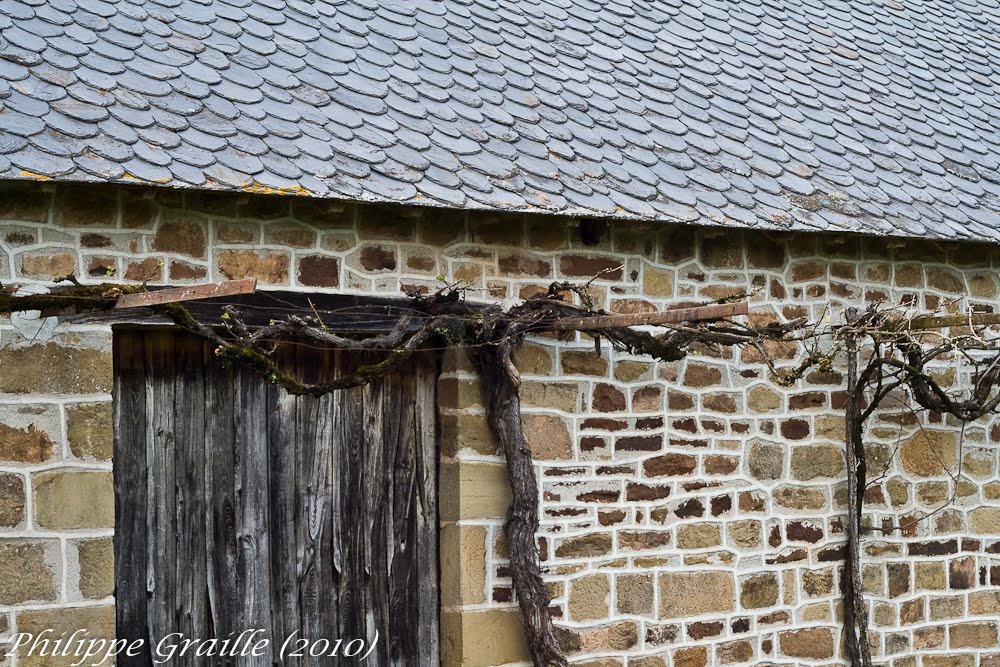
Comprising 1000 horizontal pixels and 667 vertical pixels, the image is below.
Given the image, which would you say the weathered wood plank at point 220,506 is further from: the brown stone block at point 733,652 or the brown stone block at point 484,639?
the brown stone block at point 733,652

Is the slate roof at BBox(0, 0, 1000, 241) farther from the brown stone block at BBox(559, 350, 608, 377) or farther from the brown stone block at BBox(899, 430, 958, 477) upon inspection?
the brown stone block at BBox(899, 430, 958, 477)

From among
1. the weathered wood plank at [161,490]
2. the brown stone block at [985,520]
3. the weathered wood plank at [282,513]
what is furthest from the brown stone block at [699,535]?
the weathered wood plank at [161,490]

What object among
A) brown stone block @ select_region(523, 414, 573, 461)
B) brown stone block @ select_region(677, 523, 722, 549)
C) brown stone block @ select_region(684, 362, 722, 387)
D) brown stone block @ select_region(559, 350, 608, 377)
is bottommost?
brown stone block @ select_region(677, 523, 722, 549)

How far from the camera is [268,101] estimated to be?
4.65m

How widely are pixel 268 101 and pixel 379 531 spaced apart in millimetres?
1876

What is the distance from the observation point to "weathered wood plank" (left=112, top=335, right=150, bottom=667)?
4.36 metres

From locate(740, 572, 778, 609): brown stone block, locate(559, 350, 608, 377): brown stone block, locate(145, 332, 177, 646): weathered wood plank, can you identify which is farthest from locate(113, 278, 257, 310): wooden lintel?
locate(740, 572, 778, 609): brown stone block

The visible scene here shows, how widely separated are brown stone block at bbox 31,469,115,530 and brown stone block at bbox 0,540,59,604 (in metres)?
0.09

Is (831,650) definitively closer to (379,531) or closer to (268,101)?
(379,531)

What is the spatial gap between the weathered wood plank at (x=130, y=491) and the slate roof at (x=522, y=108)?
874 mm

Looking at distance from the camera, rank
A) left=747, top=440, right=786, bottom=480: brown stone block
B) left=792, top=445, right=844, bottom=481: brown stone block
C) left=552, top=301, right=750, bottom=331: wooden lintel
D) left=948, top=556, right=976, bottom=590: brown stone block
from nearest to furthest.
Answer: left=552, top=301, right=750, bottom=331: wooden lintel < left=747, top=440, right=786, bottom=480: brown stone block < left=792, top=445, right=844, bottom=481: brown stone block < left=948, top=556, right=976, bottom=590: brown stone block

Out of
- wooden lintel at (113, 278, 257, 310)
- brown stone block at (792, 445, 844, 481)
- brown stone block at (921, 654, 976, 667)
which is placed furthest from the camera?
brown stone block at (921, 654, 976, 667)

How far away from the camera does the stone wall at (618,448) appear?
4.05 meters

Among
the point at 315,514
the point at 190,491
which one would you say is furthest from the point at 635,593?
the point at 190,491
